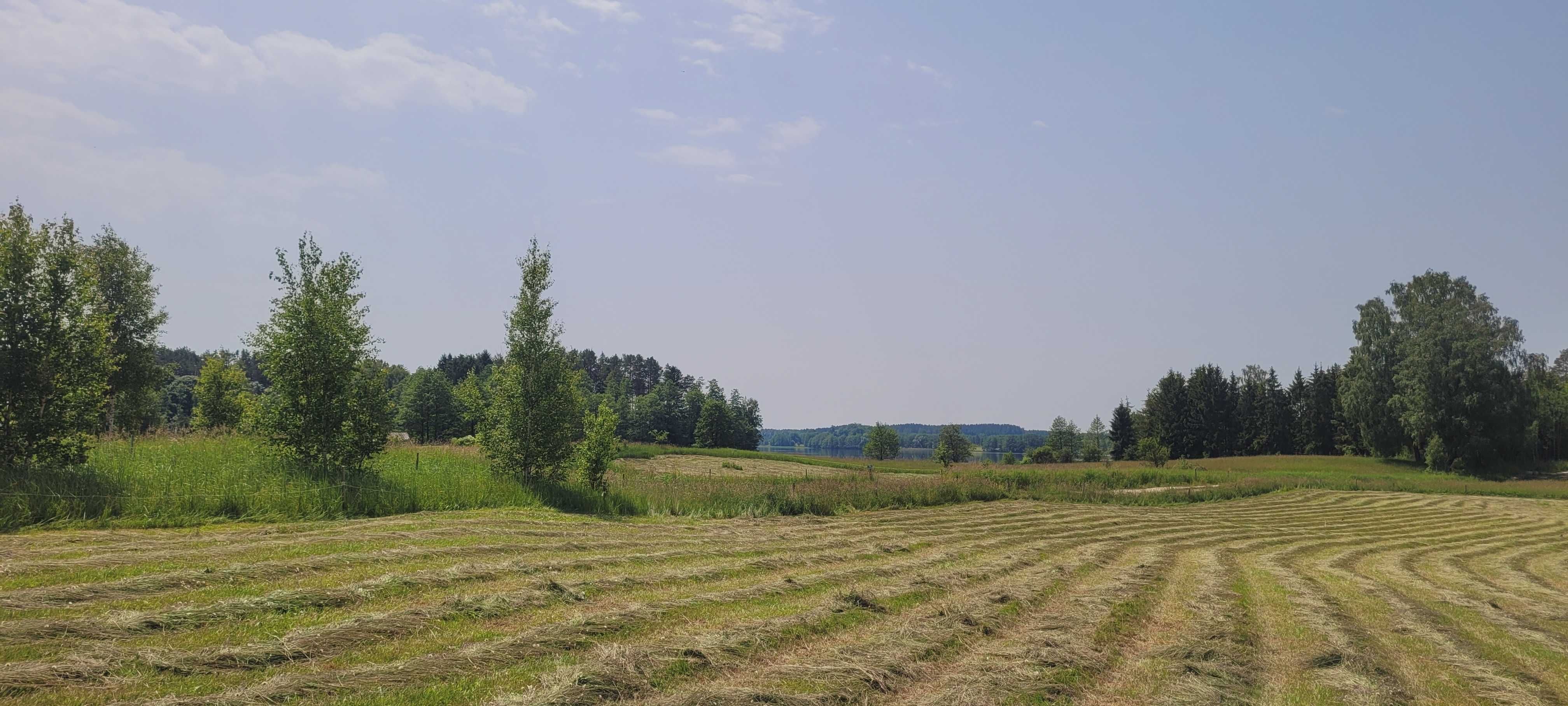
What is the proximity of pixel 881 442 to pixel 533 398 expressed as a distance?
317 feet

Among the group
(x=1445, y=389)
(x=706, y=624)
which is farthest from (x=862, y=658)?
(x=1445, y=389)

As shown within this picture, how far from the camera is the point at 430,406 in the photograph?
10238 cm

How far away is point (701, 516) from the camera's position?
75.8ft

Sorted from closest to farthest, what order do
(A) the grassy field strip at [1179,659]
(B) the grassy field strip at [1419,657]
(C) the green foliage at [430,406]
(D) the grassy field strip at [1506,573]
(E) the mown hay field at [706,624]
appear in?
(E) the mown hay field at [706,624]
(A) the grassy field strip at [1179,659]
(B) the grassy field strip at [1419,657]
(D) the grassy field strip at [1506,573]
(C) the green foliage at [430,406]

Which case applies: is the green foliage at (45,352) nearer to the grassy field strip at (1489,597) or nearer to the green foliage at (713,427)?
the grassy field strip at (1489,597)

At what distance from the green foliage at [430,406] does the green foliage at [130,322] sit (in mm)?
54586

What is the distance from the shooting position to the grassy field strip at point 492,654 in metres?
5.88

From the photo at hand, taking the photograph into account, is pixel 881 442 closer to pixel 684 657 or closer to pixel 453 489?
pixel 453 489

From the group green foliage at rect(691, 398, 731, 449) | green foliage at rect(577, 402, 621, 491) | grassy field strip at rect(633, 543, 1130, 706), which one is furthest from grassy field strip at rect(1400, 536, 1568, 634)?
green foliage at rect(691, 398, 731, 449)

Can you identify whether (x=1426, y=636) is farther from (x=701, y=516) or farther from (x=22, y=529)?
(x=22, y=529)

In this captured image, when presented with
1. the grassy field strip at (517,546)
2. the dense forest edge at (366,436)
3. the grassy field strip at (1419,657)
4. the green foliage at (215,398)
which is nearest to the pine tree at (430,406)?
the dense forest edge at (366,436)

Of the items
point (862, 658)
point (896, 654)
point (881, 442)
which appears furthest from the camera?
point (881, 442)

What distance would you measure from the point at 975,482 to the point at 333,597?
30.5 meters

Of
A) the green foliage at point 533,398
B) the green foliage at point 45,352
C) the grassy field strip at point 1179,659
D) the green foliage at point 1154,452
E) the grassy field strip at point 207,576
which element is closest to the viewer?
the grassy field strip at point 1179,659
